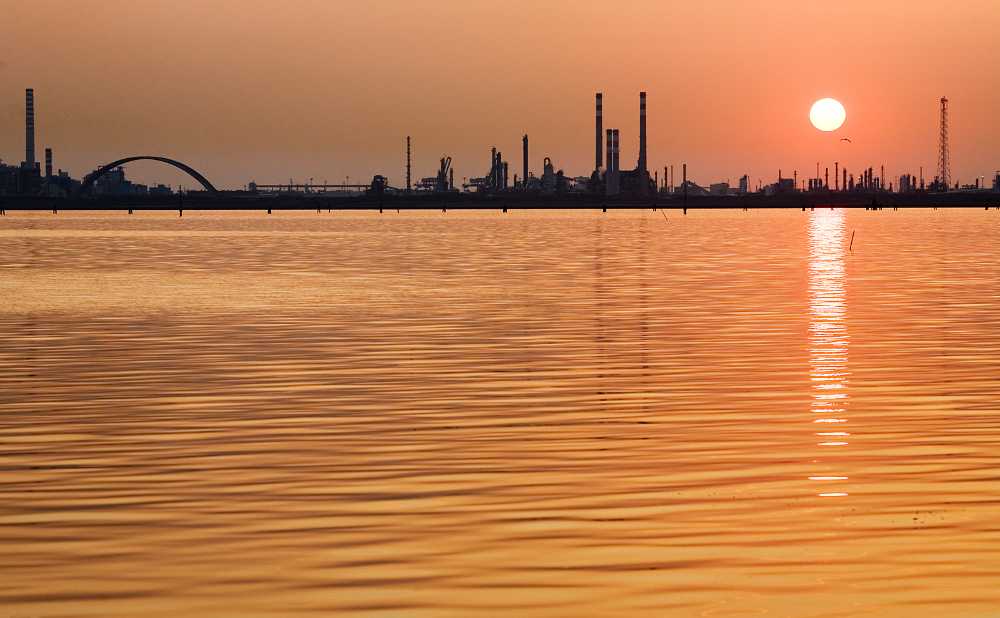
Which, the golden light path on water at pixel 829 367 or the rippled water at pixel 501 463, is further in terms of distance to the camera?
the golden light path on water at pixel 829 367

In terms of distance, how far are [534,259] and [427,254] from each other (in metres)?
10.9

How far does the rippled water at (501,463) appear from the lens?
1118 cm

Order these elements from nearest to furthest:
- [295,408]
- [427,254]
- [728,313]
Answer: [295,408] → [728,313] → [427,254]

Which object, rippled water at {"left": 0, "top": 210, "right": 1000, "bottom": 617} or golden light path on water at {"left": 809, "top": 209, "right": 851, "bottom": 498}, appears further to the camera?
golden light path on water at {"left": 809, "top": 209, "right": 851, "bottom": 498}

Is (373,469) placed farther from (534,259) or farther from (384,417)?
(534,259)

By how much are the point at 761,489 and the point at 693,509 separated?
1.28 metres

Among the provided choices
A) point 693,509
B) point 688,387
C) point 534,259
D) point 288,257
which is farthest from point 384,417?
point 288,257

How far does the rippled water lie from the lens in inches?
440

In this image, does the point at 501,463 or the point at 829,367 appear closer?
the point at 501,463

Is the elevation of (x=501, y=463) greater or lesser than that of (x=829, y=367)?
lesser

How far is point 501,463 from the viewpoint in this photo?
16562mm

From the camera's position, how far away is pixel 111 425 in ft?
64.7

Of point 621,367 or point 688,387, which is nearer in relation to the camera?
point 688,387

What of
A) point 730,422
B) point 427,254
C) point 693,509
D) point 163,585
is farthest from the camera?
point 427,254
